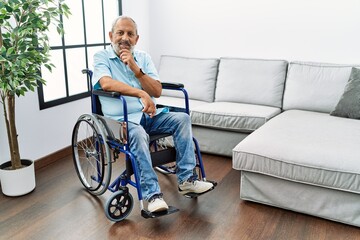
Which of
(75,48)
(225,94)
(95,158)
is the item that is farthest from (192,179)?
(75,48)

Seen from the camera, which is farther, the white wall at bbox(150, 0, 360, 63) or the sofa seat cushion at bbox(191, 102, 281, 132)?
the white wall at bbox(150, 0, 360, 63)

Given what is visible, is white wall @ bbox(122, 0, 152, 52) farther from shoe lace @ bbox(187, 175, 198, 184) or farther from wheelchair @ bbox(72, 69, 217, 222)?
shoe lace @ bbox(187, 175, 198, 184)

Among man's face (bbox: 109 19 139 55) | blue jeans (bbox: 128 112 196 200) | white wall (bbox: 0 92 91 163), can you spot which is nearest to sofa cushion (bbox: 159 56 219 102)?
white wall (bbox: 0 92 91 163)

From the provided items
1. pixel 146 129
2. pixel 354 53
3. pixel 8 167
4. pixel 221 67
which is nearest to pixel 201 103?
pixel 221 67

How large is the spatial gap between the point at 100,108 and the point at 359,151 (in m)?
1.62

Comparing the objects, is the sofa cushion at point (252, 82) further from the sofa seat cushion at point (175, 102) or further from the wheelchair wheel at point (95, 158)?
the wheelchair wheel at point (95, 158)

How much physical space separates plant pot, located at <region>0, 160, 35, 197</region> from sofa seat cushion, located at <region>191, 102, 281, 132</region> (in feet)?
4.58

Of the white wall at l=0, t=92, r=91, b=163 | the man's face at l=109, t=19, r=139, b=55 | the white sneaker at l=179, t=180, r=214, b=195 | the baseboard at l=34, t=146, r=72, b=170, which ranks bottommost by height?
the baseboard at l=34, t=146, r=72, b=170

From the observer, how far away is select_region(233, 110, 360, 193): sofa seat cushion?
1881 millimetres

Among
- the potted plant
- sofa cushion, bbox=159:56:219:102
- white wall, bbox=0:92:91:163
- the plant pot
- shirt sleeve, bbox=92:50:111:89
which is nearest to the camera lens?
the potted plant

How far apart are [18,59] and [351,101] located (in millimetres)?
2374

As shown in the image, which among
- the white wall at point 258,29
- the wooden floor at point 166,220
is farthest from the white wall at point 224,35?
the wooden floor at point 166,220

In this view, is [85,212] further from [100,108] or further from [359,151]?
[359,151]

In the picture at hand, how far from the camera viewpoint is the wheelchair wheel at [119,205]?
1938 millimetres
